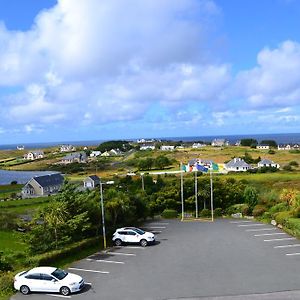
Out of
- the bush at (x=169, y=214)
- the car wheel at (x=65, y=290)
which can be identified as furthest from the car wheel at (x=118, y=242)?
the bush at (x=169, y=214)

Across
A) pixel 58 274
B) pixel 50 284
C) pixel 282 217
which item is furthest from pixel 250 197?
pixel 50 284

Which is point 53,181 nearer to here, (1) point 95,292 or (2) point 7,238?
(2) point 7,238

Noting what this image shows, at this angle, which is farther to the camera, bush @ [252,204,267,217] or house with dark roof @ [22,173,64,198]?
house with dark roof @ [22,173,64,198]

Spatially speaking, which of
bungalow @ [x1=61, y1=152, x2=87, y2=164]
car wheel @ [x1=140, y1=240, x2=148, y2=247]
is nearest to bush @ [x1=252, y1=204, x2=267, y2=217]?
car wheel @ [x1=140, y1=240, x2=148, y2=247]

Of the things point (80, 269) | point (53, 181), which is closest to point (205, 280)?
point (80, 269)

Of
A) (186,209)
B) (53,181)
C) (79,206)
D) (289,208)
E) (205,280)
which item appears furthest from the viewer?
(53,181)

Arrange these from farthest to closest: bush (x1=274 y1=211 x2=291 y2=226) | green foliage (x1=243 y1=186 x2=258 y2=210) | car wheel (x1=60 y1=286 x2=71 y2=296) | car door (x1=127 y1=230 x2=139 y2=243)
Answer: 1. green foliage (x1=243 y1=186 x2=258 y2=210)
2. bush (x1=274 y1=211 x2=291 y2=226)
3. car door (x1=127 y1=230 x2=139 y2=243)
4. car wheel (x1=60 y1=286 x2=71 y2=296)

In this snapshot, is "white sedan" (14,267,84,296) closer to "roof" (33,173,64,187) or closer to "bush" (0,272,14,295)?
"bush" (0,272,14,295)

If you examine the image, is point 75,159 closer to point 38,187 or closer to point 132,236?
point 38,187
